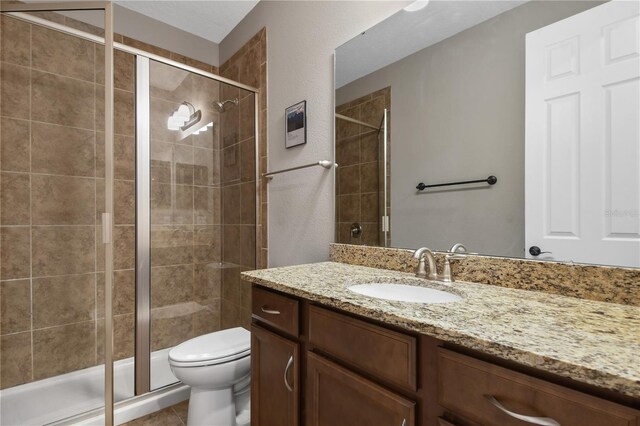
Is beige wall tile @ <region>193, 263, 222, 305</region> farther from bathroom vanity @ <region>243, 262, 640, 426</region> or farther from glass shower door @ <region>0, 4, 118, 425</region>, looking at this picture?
bathroom vanity @ <region>243, 262, 640, 426</region>

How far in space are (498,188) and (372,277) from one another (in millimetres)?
558

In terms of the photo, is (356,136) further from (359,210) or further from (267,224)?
(267,224)

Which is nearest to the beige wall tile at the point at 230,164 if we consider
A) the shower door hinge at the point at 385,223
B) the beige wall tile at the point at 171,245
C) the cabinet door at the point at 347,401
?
the beige wall tile at the point at 171,245

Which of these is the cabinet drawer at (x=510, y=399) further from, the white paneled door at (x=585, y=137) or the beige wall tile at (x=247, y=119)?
the beige wall tile at (x=247, y=119)

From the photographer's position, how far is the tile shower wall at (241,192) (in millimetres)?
2160

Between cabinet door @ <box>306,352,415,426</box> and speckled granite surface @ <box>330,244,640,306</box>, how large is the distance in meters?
0.56

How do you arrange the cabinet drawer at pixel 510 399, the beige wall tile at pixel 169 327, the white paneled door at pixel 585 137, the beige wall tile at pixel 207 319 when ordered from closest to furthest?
the cabinet drawer at pixel 510 399
the white paneled door at pixel 585 137
the beige wall tile at pixel 169 327
the beige wall tile at pixel 207 319

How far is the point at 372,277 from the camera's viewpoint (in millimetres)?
1190

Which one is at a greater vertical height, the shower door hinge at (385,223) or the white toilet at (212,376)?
the shower door hinge at (385,223)

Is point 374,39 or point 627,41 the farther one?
point 374,39

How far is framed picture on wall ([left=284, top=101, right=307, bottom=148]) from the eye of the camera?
1.80 metres

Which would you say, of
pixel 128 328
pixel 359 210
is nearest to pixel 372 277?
pixel 359 210

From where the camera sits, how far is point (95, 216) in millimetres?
1469

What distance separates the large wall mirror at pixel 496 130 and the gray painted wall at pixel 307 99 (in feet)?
0.32
